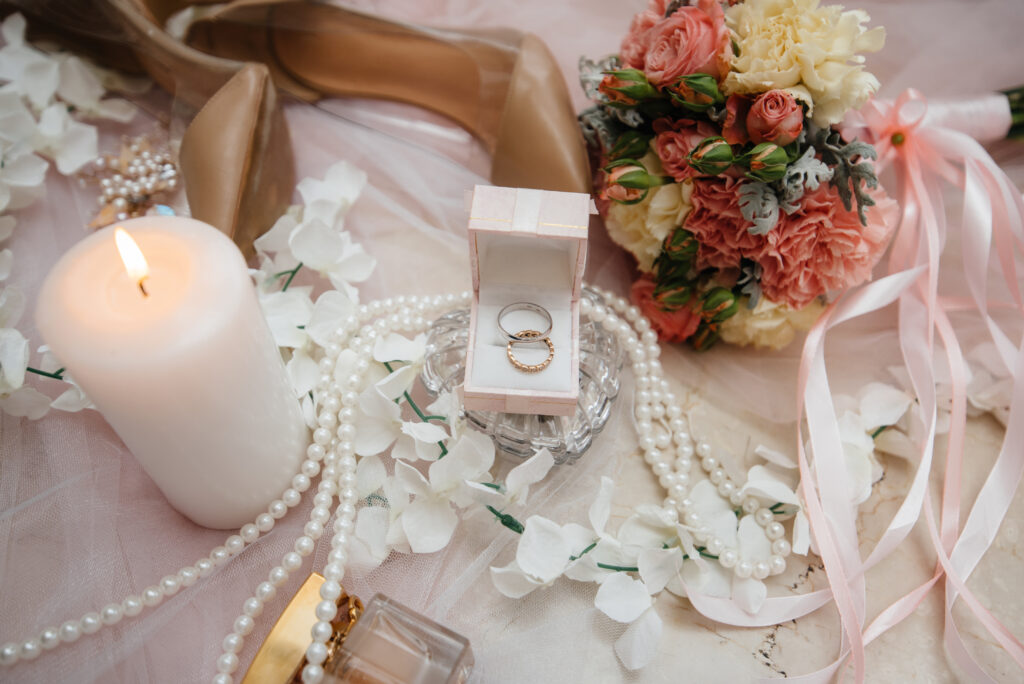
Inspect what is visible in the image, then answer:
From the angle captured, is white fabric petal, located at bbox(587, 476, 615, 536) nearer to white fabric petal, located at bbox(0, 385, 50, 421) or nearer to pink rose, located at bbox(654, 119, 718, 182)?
pink rose, located at bbox(654, 119, 718, 182)

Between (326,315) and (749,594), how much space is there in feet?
1.75

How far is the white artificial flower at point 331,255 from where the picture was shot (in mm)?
815

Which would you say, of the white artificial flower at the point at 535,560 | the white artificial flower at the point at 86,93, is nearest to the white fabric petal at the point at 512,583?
the white artificial flower at the point at 535,560

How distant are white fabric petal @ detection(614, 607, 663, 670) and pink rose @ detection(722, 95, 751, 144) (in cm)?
48

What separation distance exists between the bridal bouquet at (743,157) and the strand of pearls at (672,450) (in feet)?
0.21

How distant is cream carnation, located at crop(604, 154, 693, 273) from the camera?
0.79 m

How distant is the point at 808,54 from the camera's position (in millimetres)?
680

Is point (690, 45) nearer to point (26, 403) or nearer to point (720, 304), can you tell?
point (720, 304)

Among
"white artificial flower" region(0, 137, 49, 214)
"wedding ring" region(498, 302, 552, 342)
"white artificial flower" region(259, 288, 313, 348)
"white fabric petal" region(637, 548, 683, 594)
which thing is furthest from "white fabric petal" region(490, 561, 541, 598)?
"white artificial flower" region(0, 137, 49, 214)

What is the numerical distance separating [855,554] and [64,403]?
0.82 m

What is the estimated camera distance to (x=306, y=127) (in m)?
1.03

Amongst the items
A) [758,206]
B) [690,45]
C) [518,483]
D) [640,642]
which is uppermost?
[690,45]

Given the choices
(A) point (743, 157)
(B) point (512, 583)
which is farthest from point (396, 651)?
(A) point (743, 157)

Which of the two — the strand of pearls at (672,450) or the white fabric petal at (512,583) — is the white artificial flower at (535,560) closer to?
the white fabric petal at (512,583)
